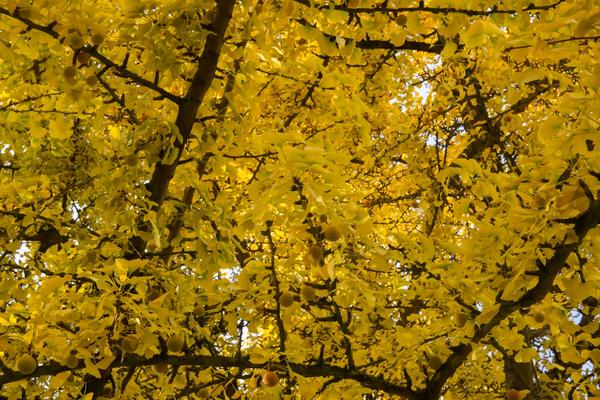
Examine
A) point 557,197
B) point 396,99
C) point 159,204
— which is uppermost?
point 396,99

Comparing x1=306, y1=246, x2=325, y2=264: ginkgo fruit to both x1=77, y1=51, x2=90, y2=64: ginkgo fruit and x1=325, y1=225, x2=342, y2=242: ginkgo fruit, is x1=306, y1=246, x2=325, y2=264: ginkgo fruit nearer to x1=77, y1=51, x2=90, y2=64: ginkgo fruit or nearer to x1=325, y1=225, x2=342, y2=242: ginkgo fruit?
x1=325, y1=225, x2=342, y2=242: ginkgo fruit

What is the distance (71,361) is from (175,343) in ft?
1.43

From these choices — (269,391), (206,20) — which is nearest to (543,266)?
(269,391)

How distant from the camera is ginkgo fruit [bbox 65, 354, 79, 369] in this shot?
2.20 m

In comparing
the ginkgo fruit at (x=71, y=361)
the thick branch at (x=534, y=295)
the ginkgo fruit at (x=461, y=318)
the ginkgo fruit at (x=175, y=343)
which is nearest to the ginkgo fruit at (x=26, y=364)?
the ginkgo fruit at (x=71, y=361)

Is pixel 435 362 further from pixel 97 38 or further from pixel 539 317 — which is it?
pixel 97 38

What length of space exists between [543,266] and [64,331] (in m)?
1.94

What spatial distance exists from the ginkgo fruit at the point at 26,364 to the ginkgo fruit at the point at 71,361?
13 centimetres

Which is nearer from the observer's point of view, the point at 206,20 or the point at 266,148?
the point at 206,20

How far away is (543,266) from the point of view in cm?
242

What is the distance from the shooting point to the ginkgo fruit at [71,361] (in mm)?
2199

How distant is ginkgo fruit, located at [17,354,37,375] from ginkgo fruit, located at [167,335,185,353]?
1.76ft

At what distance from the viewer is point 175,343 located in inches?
97.6

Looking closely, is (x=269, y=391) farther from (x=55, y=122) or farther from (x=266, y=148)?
(x=55, y=122)
